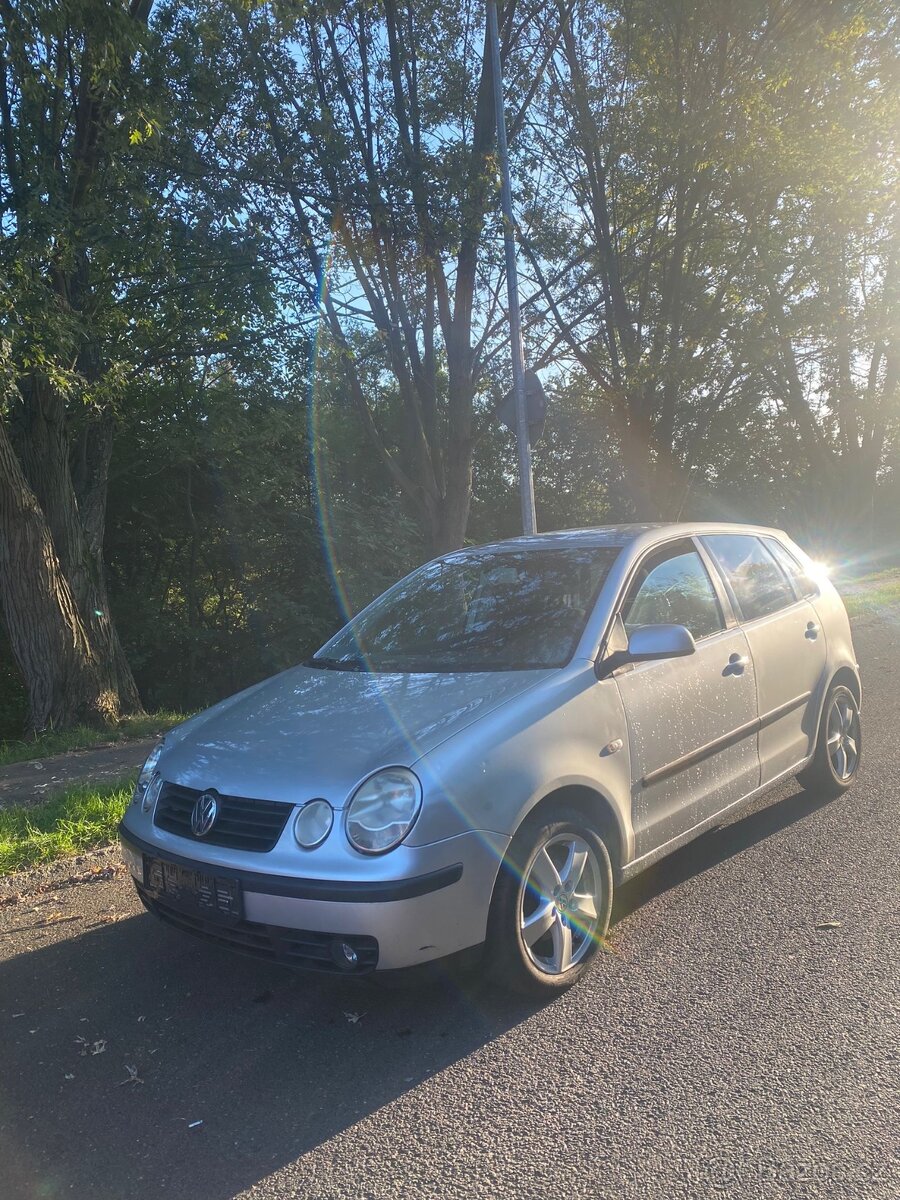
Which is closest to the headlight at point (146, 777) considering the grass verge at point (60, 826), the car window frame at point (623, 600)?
the grass verge at point (60, 826)

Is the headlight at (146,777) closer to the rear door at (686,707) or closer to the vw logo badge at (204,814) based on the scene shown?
the vw logo badge at (204,814)

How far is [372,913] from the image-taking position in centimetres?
295

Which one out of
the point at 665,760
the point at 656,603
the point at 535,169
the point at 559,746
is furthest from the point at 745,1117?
the point at 535,169

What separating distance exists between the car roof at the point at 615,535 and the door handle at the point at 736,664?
0.66 metres

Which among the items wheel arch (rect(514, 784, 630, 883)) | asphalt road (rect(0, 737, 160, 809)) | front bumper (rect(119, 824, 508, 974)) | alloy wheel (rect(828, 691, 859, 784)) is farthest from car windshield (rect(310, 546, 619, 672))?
asphalt road (rect(0, 737, 160, 809))

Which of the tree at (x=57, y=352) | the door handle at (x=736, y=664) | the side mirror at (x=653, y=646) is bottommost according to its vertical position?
the door handle at (x=736, y=664)

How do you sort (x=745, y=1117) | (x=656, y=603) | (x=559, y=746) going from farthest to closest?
1. (x=656, y=603)
2. (x=559, y=746)
3. (x=745, y=1117)

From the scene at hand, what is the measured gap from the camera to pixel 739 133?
12398mm

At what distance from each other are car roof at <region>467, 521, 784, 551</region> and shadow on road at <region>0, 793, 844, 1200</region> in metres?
1.72

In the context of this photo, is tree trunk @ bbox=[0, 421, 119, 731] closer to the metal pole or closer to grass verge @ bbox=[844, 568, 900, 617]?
the metal pole

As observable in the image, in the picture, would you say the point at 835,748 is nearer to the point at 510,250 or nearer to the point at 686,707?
the point at 686,707

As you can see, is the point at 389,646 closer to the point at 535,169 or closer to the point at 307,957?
the point at 307,957

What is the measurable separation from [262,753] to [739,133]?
12.0 m

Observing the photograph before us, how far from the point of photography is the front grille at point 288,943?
3010 mm
